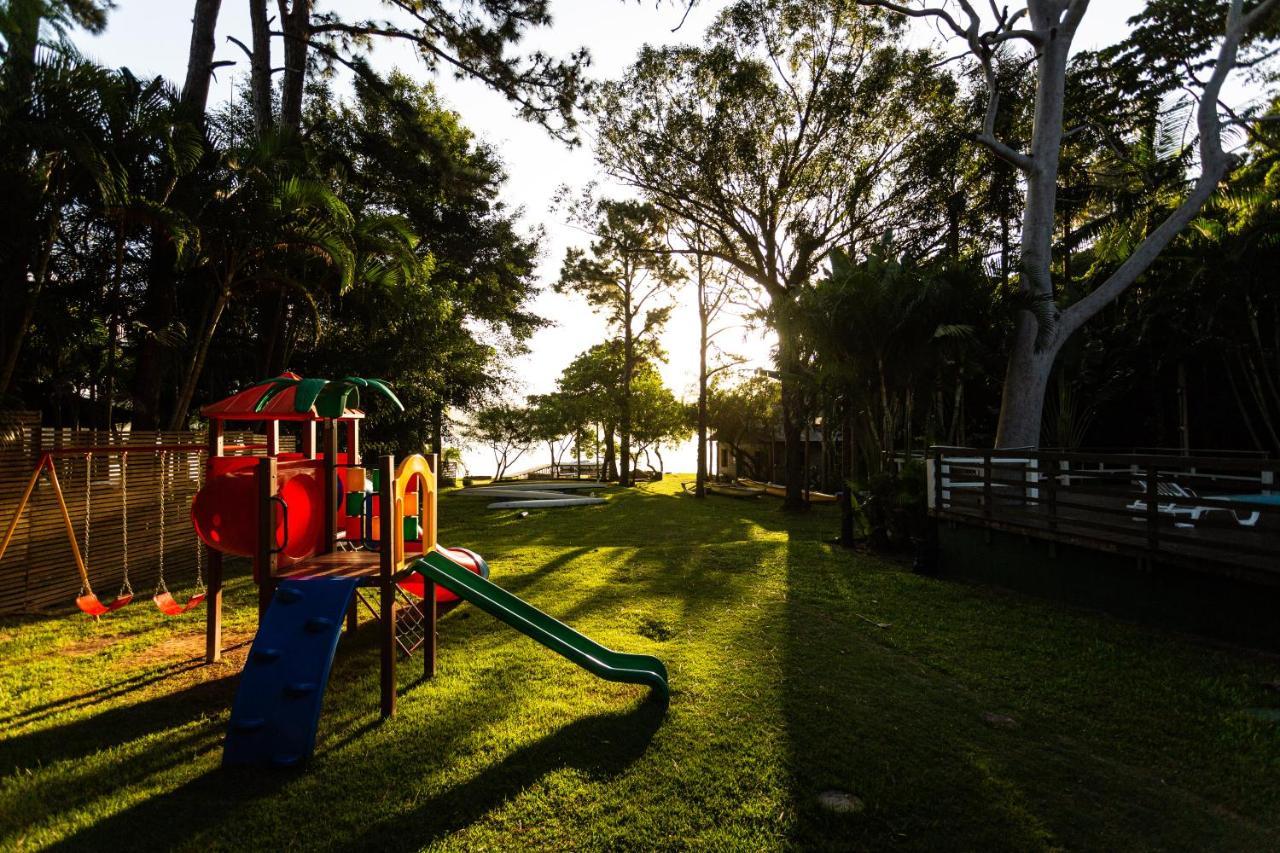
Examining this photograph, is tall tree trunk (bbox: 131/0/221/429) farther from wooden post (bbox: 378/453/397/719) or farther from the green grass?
wooden post (bbox: 378/453/397/719)

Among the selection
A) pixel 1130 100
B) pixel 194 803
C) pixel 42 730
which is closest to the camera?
pixel 194 803

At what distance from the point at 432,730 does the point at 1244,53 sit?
22653 millimetres

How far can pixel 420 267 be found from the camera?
45.6 feet

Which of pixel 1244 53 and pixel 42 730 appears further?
pixel 1244 53

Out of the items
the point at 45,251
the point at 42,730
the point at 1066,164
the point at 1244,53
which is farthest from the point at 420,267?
the point at 1244,53

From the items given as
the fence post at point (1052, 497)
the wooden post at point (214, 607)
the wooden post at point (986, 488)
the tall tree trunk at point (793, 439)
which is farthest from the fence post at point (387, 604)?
the tall tree trunk at point (793, 439)

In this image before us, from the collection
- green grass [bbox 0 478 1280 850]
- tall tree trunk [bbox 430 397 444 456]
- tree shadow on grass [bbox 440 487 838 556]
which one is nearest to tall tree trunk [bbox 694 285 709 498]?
tree shadow on grass [bbox 440 487 838 556]

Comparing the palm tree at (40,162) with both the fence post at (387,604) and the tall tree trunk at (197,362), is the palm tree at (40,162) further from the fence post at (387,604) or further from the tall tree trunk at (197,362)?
the fence post at (387,604)

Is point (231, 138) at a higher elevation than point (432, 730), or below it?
higher

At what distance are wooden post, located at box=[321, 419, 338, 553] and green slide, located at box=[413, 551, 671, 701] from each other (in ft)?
3.65

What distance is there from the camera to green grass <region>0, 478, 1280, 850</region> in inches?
123

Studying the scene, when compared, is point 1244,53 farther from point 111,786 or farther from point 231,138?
point 111,786

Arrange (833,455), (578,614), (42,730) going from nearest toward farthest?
(42,730) < (578,614) < (833,455)

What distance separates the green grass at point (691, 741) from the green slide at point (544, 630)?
25 cm
